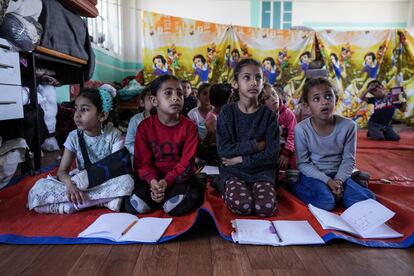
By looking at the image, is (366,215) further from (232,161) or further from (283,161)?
(283,161)

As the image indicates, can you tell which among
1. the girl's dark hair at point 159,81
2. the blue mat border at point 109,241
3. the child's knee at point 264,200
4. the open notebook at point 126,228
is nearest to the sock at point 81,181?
the open notebook at point 126,228

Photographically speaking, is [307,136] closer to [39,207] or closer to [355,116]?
[39,207]

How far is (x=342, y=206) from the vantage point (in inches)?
56.1

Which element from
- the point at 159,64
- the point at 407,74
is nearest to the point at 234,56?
the point at 159,64

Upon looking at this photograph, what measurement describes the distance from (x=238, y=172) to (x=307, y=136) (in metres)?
0.40

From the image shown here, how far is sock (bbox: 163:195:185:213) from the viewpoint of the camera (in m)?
1.30

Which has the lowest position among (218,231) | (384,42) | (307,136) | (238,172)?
(218,231)

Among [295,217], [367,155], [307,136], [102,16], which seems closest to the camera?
[295,217]

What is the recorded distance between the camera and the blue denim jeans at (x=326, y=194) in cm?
136

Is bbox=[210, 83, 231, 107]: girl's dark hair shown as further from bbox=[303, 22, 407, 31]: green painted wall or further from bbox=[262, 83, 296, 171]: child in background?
bbox=[303, 22, 407, 31]: green painted wall

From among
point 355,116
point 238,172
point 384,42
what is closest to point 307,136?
point 238,172

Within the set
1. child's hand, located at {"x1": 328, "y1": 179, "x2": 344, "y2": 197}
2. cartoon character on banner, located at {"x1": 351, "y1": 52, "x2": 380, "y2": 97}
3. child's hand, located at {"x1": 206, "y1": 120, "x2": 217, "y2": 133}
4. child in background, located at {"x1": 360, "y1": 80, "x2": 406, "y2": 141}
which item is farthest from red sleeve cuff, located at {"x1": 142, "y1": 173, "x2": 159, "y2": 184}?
cartoon character on banner, located at {"x1": 351, "y1": 52, "x2": 380, "y2": 97}

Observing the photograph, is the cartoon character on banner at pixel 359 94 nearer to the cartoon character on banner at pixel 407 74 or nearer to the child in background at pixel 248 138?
the cartoon character on banner at pixel 407 74

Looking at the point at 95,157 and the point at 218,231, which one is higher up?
the point at 95,157
